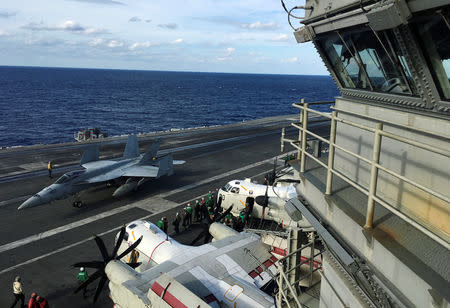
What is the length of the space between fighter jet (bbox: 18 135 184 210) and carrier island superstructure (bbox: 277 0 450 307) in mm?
24648

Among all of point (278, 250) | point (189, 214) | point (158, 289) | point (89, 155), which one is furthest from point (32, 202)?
point (158, 289)

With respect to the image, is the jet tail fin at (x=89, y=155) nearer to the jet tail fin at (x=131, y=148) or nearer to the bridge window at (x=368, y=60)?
the jet tail fin at (x=131, y=148)

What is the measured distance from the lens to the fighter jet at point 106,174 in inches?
1054

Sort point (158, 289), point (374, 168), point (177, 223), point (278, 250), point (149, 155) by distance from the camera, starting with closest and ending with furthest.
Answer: point (374, 168) → point (158, 289) → point (278, 250) → point (177, 223) → point (149, 155)

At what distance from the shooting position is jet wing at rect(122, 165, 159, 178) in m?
31.9

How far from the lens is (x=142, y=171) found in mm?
32812

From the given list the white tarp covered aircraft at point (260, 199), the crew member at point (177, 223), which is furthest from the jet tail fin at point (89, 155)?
the white tarp covered aircraft at point (260, 199)

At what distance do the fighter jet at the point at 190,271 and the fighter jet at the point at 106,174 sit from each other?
10522mm

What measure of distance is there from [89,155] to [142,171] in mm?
5808

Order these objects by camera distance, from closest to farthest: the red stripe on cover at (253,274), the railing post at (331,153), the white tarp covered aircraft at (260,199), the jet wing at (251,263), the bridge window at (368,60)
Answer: the bridge window at (368,60)
the railing post at (331,153)
the jet wing at (251,263)
the red stripe on cover at (253,274)
the white tarp covered aircraft at (260,199)

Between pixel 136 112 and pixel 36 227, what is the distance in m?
89.8

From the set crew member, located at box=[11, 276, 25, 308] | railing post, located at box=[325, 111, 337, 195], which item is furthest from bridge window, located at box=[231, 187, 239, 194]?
railing post, located at box=[325, 111, 337, 195]

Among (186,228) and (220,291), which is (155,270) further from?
(186,228)

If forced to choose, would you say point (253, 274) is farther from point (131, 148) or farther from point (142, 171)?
point (131, 148)
